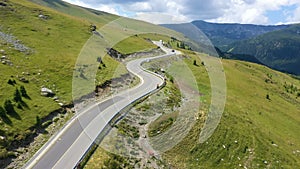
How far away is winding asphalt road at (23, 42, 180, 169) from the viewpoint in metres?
33.7

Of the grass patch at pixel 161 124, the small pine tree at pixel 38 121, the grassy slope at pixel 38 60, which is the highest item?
the grassy slope at pixel 38 60

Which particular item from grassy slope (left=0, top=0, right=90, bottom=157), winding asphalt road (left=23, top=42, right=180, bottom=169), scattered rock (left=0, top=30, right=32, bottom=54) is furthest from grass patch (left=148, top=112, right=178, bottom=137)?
scattered rock (left=0, top=30, right=32, bottom=54)

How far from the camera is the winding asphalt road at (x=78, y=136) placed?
33.7 metres

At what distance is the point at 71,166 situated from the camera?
108 feet

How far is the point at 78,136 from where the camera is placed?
4031 cm

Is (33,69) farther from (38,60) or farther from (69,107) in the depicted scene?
(69,107)

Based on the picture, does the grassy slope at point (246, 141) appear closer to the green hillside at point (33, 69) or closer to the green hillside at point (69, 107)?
the green hillside at point (69, 107)

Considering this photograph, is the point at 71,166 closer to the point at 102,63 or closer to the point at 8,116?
the point at 8,116

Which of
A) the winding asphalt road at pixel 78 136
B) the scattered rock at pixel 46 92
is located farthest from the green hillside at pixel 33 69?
the winding asphalt road at pixel 78 136

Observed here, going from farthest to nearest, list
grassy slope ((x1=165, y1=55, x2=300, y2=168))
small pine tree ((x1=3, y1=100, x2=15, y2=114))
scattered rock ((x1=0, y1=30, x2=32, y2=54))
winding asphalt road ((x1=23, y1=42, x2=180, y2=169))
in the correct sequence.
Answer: scattered rock ((x1=0, y1=30, x2=32, y2=54)), grassy slope ((x1=165, y1=55, x2=300, y2=168)), small pine tree ((x1=3, y1=100, x2=15, y2=114)), winding asphalt road ((x1=23, y1=42, x2=180, y2=169))

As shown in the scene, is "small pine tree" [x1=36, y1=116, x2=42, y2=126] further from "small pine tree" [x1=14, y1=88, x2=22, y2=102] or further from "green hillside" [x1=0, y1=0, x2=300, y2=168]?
"small pine tree" [x1=14, y1=88, x2=22, y2=102]

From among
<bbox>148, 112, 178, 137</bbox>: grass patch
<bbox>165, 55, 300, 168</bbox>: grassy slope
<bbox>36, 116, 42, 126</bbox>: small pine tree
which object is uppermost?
<bbox>36, 116, 42, 126</bbox>: small pine tree

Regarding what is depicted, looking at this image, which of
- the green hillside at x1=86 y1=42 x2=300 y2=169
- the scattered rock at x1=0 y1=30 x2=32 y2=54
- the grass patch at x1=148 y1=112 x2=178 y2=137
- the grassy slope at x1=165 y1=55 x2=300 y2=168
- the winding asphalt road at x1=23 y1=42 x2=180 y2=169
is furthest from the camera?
the scattered rock at x1=0 y1=30 x2=32 y2=54

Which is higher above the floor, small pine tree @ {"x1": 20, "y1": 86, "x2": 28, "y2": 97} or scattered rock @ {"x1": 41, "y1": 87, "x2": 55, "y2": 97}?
small pine tree @ {"x1": 20, "y1": 86, "x2": 28, "y2": 97}
